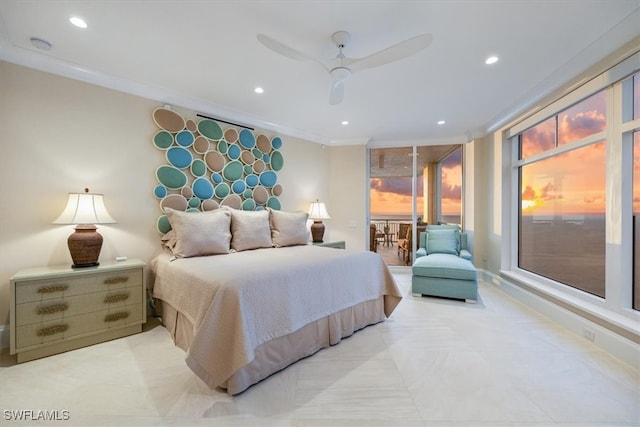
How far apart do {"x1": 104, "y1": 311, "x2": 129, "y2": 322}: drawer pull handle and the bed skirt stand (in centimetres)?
32

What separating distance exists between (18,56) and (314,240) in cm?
372

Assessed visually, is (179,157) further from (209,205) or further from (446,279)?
(446,279)

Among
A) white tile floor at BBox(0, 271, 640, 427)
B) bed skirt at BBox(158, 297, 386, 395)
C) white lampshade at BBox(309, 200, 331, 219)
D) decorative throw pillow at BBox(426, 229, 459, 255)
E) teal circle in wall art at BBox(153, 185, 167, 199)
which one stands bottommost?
white tile floor at BBox(0, 271, 640, 427)

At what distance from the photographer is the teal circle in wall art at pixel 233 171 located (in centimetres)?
363

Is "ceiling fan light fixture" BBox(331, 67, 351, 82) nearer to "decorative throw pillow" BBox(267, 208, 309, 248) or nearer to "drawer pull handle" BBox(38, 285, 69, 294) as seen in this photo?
"decorative throw pillow" BBox(267, 208, 309, 248)

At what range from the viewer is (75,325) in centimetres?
223

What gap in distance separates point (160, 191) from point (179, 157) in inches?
18.1

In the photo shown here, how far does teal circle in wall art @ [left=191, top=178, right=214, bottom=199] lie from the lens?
10.9ft

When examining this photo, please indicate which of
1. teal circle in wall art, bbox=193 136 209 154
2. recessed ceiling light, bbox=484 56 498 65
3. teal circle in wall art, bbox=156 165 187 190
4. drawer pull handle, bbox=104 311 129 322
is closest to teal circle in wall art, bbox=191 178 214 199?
teal circle in wall art, bbox=156 165 187 190

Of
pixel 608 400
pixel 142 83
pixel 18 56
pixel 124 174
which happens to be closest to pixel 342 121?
pixel 142 83

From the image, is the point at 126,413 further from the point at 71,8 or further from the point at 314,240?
the point at 314,240

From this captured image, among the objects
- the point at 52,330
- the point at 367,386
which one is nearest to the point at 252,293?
the point at 367,386

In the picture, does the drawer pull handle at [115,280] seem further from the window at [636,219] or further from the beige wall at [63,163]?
the window at [636,219]

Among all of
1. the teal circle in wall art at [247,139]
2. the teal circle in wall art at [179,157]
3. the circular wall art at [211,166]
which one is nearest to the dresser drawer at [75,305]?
the circular wall art at [211,166]
